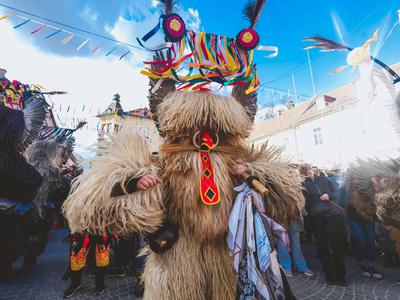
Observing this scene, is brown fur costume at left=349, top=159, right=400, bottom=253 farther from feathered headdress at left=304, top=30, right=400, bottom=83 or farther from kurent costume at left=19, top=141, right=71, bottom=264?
kurent costume at left=19, top=141, right=71, bottom=264

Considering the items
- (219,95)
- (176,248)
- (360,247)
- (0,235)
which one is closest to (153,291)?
(176,248)

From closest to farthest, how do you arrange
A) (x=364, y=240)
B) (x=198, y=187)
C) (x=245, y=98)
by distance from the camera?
(x=198, y=187)
(x=245, y=98)
(x=364, y=240)

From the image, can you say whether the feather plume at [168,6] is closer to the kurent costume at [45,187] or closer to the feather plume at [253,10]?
the feather plume at [253,10]

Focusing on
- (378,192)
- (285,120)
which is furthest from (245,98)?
(285,120)

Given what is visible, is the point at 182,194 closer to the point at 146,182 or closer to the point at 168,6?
the point at 146,182

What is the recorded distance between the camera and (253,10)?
1911mm

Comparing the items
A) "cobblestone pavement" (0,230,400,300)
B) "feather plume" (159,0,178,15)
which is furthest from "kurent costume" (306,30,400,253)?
"feather plume" (159,0,178,15)

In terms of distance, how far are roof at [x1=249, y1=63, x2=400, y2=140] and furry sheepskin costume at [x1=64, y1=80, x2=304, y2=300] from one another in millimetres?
13041

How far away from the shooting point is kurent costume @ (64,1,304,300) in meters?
1.42

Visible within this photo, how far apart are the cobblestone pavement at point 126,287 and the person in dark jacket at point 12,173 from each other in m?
1.42

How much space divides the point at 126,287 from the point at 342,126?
1564 cm

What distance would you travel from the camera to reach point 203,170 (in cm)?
160

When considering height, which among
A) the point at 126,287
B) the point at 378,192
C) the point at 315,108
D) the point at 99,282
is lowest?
the point at 126,287

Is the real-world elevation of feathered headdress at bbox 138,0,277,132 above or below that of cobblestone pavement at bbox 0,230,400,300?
above
